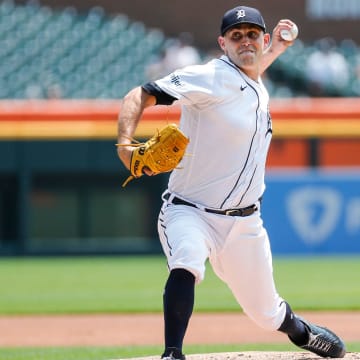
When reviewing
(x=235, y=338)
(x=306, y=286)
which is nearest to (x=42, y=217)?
(x=306, y=286)

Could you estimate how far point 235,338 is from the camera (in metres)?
7.27

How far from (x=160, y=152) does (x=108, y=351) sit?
7.44 feet

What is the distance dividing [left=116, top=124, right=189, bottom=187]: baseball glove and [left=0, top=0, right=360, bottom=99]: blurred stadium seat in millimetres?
10746

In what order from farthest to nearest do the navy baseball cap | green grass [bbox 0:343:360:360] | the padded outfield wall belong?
the padded outfield wall < green grass [bbox 0:343:360:360] < the navy baseball cap

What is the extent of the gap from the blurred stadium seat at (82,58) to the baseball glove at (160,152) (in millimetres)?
10746

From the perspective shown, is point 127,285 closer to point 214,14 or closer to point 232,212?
point 232,212

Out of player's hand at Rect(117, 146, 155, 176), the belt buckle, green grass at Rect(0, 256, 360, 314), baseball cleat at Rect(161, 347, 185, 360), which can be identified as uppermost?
player's hand at Rect(117, 146, 155, 176)

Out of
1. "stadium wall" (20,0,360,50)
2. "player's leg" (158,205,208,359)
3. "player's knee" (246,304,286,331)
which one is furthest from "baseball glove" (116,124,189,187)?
"stadium wall" (20,0,360,50)

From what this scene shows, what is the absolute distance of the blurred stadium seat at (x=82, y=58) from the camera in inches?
631

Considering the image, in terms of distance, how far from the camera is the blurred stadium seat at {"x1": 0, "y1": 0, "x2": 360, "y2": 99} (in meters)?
16.0

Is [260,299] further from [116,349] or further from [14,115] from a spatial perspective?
[14,115]

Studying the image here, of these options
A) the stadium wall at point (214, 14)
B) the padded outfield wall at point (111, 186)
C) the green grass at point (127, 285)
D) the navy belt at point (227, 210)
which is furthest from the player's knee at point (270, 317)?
the stadium wall at point (214, 14)

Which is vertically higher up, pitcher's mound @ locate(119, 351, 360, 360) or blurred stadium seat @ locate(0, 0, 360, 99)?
blurred stadium seat @ locate(0, 0, 360, 99)

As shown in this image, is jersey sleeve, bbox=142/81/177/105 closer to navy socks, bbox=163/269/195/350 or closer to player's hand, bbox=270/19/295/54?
navy socks, bbox=163/269/195/350
